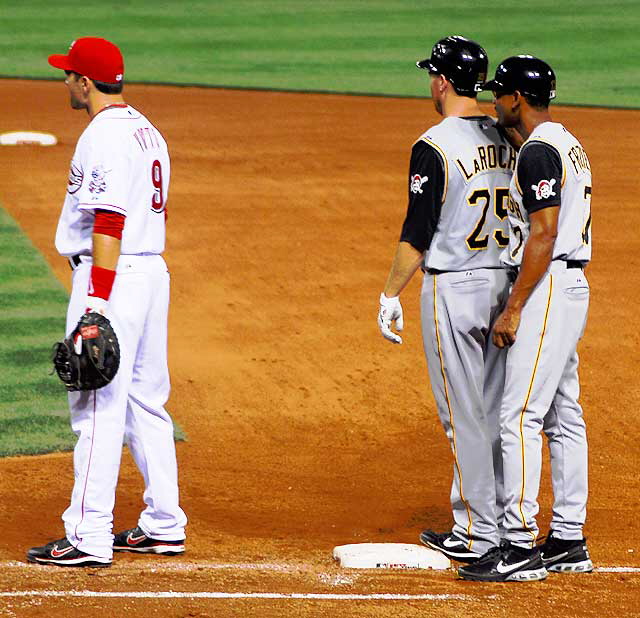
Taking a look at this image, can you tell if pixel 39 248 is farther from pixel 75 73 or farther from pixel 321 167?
pixel 75 73

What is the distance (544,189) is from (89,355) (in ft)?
6.07

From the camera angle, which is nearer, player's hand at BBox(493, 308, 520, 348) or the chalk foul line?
the chalk foul line

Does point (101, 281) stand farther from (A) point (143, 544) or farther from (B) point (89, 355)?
(A) point (143, 544)

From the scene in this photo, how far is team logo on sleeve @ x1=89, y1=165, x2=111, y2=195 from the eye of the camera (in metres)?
5.02

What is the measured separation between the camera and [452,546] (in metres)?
5.46

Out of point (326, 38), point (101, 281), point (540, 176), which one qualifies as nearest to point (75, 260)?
point (101, 281)

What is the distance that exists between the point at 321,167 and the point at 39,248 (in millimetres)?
3148

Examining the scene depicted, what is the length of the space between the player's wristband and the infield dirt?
110 cm

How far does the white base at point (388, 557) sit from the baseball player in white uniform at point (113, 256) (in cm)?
96

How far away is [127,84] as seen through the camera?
669 inches

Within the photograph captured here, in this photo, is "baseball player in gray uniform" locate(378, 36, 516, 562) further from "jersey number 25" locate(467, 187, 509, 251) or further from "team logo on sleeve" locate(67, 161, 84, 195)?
"team logo on sleeve" locate(67, 161, 84, 195)

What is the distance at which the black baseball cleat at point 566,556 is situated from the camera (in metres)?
5.25

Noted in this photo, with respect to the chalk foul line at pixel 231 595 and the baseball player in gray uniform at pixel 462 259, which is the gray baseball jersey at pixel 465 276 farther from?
the chalk foul line at pixel 231 595

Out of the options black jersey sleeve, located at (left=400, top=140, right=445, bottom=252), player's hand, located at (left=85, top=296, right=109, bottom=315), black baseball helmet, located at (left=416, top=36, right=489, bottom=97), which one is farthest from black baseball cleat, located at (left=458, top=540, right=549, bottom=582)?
black baseball helmet, located at (left=416, top=36, right=489, bottom=97)
